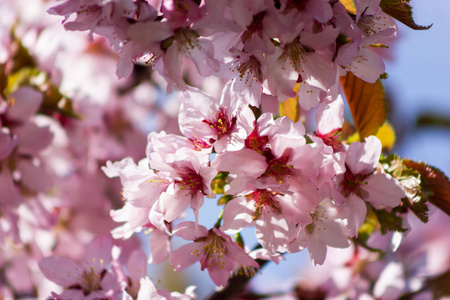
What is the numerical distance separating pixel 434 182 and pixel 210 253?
0.47 m

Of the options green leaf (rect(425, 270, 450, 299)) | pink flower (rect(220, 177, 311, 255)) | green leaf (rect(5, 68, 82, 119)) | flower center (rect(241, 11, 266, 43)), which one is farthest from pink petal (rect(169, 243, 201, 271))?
green leaf (rect(425, 270, 450, 299))

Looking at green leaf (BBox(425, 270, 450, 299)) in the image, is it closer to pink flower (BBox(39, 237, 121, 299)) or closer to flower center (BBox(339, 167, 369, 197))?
flower center (BBox(339, 167, 369, 197))

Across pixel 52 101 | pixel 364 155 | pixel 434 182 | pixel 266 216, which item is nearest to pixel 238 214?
pixel 266 216

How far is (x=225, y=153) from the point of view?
84cm

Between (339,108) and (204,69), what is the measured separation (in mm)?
306

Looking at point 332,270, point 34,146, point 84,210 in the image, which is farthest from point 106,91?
point 332,270

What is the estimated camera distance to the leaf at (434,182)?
3.24 feet

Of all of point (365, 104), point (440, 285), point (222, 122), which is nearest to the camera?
point (222, 122)

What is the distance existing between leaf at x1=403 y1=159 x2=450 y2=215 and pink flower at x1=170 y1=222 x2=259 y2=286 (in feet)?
1.24

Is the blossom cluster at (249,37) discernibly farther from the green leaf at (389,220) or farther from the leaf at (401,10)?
the green leaf at (389,220)

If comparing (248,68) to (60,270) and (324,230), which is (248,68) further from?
(60,270)

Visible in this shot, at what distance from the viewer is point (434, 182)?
3.26ft

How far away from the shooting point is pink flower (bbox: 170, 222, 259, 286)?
3.13 ft

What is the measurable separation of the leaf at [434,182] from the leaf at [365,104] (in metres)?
0.13
